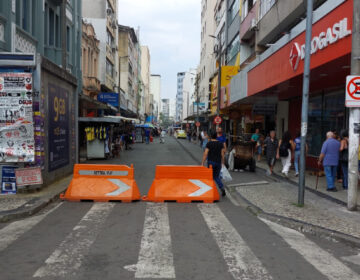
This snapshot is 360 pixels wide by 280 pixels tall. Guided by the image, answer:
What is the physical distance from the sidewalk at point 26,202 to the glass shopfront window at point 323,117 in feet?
32.5

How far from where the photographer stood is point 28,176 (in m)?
9.09

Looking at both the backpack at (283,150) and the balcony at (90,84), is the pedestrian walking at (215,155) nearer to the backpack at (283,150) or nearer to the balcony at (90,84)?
the backpack at (283,150)

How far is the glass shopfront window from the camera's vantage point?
1377cm

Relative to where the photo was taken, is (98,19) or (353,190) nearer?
(353,190)

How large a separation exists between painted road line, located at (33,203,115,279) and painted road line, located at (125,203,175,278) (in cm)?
71

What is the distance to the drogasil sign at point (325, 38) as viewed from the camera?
880cm

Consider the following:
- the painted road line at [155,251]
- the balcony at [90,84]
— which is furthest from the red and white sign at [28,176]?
the balcony at [90,84]

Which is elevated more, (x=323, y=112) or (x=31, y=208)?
(x=323, y=112)

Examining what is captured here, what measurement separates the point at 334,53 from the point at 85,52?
22651 millimetres

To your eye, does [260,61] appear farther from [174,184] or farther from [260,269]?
[260,269]

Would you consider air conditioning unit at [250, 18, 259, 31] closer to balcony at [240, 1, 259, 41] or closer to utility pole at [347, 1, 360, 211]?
Result: balcony at [240, 1, 259, 41]

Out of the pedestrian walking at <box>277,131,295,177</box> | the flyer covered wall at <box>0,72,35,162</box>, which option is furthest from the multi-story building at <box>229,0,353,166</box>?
the flyer covered wall at <box>0,72,35,162</box>

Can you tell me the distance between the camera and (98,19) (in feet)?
116

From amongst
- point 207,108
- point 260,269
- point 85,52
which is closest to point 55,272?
point 260,269
